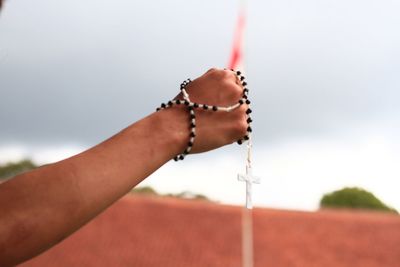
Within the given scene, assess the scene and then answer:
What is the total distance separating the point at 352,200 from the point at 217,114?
15334mm

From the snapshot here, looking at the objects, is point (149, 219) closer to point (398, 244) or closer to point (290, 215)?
point (290, 215)

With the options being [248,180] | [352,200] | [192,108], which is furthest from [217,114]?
[352,200]

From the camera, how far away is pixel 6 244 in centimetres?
49

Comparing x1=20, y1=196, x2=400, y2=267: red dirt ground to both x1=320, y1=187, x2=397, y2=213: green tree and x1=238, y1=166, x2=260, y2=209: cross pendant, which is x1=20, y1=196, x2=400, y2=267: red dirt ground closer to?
x1=320, y1=187, x2=397, y2=213: green tree

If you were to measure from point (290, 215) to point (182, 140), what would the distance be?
1150cm

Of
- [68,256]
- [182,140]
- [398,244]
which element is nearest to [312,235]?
[398,244]

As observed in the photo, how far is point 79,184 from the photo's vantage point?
1.68 ft

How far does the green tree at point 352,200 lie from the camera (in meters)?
15.4

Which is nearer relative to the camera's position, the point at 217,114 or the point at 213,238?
the point at 217,114

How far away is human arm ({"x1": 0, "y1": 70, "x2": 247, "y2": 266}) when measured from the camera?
50 cm

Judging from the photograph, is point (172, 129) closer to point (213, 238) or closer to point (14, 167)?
point (213, 238)

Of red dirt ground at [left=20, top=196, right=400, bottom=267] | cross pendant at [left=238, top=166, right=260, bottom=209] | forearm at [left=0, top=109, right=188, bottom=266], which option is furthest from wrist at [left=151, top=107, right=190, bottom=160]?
red dirt ground at [left=20, top=196, right=400, bottom=267]

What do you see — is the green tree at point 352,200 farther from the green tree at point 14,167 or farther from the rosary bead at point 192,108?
the rosary bead at point 192,108

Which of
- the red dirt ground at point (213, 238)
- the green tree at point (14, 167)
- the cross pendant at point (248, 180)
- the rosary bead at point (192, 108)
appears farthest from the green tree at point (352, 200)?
the rosary bead at point (192, 108)
